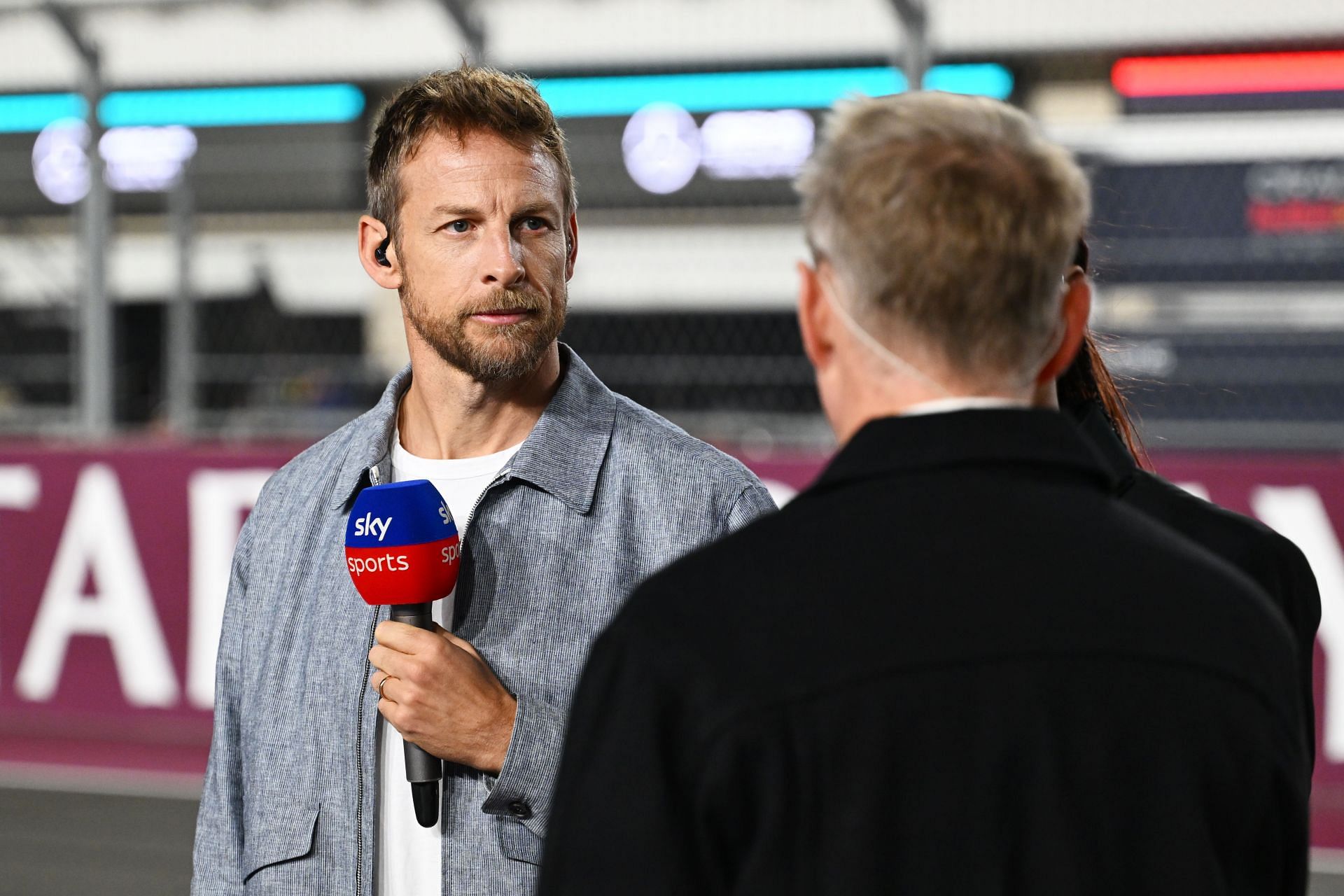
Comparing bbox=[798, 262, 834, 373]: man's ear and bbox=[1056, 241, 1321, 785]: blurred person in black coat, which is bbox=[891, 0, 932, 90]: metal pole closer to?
bbox=[1056, 241, 1321, 785]: blurred person in black coat

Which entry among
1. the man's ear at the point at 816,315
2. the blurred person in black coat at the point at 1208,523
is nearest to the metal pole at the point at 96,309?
the blurred person in black coat at the point at 1208,523

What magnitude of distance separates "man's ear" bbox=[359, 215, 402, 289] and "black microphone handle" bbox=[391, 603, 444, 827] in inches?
20.7

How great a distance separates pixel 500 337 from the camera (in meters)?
1.88

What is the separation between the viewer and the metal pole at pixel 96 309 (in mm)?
5715

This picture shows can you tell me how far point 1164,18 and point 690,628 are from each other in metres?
4.85

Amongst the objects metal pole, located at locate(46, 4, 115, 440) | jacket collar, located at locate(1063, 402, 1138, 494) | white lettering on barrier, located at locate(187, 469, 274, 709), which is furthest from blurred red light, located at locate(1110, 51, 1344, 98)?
jacket collar, located at locate(1063, 402, 1138, 494)

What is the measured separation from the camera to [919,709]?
101cm

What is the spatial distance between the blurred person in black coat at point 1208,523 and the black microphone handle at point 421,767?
2.58 ft

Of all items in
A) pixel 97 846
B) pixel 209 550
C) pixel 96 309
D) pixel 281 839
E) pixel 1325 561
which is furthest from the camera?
pixel 96 309

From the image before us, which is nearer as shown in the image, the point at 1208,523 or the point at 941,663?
the point at 941,663

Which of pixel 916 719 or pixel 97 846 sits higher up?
pixel 97 846

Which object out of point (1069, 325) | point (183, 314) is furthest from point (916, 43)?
point (1069, 325)

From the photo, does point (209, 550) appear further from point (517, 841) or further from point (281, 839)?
point (517, 841)

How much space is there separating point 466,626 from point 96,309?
14.7 ft
